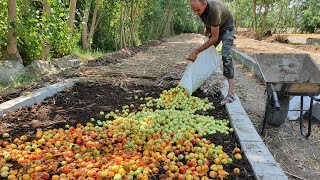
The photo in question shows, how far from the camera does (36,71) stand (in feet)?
22.6

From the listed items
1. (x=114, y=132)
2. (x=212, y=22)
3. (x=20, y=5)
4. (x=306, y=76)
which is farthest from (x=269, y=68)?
(x=20, y=5)

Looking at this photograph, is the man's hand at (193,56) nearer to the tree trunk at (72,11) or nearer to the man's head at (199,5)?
the man's head at (199,5)

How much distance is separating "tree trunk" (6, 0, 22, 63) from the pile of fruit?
10.7ft

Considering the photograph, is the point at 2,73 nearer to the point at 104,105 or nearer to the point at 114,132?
the point at 104,105

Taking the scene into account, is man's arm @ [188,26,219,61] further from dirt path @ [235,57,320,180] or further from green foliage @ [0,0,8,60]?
green foliage @ [0,0,8,60]

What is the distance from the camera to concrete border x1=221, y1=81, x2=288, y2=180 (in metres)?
2.61

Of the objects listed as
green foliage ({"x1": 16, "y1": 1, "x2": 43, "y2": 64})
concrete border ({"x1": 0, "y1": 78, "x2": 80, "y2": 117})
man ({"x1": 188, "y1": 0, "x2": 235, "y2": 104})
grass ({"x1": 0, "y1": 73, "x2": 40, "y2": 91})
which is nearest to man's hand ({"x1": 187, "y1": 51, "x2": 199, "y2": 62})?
man ({"x1": 188, "y1": 0, "x2": 235, "y2": 104})

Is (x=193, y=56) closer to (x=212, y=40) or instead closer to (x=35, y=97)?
(x=212, y=40)

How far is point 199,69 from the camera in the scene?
203 inches

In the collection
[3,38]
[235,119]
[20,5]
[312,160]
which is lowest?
[312,160]

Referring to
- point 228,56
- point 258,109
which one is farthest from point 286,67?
point 228,56

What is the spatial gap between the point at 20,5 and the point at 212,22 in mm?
4517

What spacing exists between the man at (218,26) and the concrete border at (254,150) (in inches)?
29.9

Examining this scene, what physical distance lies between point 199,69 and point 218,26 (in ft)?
2.77
